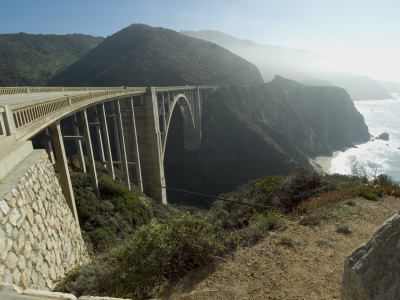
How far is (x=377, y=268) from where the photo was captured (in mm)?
1921

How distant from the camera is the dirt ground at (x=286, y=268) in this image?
3.48m

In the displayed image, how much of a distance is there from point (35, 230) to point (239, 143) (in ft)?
140

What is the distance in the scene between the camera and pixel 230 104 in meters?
50.0

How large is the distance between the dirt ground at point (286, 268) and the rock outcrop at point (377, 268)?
1.46 m

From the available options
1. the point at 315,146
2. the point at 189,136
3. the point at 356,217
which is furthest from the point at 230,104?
the point at 356,217

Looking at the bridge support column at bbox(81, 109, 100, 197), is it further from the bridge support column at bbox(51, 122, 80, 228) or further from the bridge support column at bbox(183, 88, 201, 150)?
the bridge support column at bbox(183, 88, 201, 150)

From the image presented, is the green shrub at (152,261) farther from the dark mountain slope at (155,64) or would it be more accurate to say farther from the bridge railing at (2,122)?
the dark mountain slope at (155,64)

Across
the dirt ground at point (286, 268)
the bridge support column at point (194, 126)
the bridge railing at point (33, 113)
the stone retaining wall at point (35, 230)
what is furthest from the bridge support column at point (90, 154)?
the bridge support column at point (194, 126)

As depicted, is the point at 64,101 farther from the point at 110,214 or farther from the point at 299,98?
the point at 299,98

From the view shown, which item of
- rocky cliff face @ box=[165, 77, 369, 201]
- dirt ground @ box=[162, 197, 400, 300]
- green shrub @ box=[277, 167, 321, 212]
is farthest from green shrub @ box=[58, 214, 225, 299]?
rocky cliff face @ box=[165, 77, 369, 201]

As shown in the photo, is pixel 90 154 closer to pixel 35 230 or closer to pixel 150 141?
pixel 35 230

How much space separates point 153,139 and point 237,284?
1857 cm

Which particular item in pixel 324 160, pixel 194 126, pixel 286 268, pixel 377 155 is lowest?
pixel 324 160

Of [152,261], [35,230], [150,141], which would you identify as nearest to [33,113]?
[35,230]
